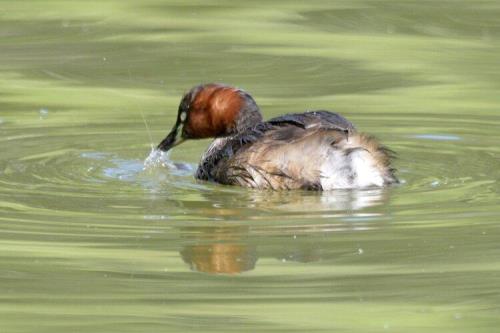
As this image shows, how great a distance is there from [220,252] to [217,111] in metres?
2.23

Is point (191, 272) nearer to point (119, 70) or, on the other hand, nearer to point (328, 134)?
point (328, 134)

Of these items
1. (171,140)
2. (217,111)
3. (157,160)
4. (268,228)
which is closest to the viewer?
(268,228)

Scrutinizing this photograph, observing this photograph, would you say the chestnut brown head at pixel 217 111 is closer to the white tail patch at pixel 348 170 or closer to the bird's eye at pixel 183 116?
the bird's eye at pixel 183 116

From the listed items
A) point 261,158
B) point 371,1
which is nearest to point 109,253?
point 261,158

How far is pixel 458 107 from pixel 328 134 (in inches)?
106

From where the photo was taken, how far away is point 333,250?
21.1 ft

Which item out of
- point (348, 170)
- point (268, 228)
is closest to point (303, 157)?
point (348, 170)

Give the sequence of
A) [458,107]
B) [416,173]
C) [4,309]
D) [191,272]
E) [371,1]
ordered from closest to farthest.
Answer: [4,309] < [191,272] < [416,173] < [458,107] < [371,1]

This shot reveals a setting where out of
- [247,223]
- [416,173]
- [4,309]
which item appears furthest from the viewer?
[416,173]

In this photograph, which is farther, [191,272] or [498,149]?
[498,149]

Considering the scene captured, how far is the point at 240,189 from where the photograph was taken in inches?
314

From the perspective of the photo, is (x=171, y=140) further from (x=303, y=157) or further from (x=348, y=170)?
(x=348, y=170)

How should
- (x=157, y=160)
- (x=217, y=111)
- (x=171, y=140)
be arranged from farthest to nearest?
(x=171, y=140) → (x=157, y=160) → (x=217, y=111)

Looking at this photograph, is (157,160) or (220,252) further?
(157,160)
